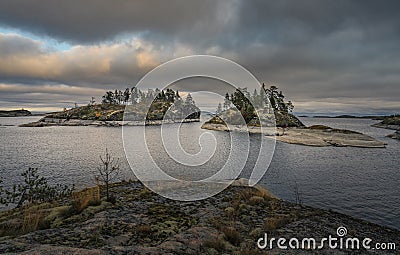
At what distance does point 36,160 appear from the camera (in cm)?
4338

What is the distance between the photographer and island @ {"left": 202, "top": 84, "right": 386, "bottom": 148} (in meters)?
73.4

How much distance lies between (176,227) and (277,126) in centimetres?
12081

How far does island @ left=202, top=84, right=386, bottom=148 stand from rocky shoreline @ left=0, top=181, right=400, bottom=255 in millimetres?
40010

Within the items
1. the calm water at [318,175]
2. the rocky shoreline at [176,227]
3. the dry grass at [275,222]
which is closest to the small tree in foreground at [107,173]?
the calm water at [318,175]

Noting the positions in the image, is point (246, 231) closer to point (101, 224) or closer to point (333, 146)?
point (101, 224)

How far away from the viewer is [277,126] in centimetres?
12644

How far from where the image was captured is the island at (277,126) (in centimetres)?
7338

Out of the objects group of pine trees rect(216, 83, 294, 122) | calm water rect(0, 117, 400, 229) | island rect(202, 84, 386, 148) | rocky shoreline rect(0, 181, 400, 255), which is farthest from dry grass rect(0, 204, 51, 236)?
group of pine trees rect(216, 83, 294, 122)

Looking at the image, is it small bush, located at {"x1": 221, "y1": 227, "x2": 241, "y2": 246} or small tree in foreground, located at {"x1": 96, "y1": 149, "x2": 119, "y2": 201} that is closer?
small bush, located at {"x1": 221, "y1": 227, "x2": 241, "y2": 246}

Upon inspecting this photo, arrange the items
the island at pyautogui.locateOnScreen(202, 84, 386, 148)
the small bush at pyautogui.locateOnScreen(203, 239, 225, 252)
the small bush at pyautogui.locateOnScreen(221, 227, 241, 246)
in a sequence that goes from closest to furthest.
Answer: the small bush at pyautogui.locateOnScreen(203, 239, 225, 252) < the small bush at pyautogui.locateOnScreen(221, 227, 241, 246) < the island at pyautogui.locateOnScreen(202, 84, 386, 148)

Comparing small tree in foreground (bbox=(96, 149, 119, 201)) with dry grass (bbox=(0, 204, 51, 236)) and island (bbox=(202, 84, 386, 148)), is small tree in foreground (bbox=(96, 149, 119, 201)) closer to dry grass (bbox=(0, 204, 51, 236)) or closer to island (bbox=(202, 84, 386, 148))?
dry grass (bbox=(0, 204, 51, 236))

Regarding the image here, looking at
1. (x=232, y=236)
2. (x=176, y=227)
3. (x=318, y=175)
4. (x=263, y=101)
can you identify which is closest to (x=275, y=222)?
(x=232, y=236)

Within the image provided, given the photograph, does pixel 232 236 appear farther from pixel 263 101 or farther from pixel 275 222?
pixel 263 101

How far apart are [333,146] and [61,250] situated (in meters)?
71.0
